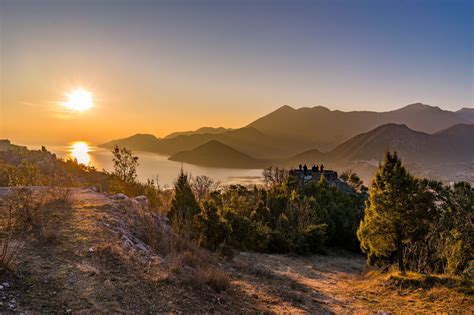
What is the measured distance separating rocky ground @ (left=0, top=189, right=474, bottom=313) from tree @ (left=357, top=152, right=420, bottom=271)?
154 centimetres

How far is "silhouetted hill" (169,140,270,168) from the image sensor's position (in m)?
146

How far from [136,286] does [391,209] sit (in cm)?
907

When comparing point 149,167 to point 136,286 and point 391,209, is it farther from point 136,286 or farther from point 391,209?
point 136,286

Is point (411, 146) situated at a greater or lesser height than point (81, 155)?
greater

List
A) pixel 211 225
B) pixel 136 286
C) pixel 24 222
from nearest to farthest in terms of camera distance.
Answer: pixel 136 286, pixel 24 222, pixel 211 225

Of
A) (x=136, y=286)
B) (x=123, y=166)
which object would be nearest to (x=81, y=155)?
(x=123, y=166)

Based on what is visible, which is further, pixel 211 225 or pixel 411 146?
pixel 411 146

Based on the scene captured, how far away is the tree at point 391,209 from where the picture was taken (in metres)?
10.8

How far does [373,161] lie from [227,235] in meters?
147

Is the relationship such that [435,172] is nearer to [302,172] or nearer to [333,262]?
[302,172]

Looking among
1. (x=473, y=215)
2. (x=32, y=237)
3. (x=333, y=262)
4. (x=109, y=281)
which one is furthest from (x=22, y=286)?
(x=333, y=262)

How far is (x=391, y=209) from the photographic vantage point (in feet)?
35.7

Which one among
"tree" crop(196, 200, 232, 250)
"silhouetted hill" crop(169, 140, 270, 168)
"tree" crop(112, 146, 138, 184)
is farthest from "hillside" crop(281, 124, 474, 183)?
"tree" crop(196, 200, 232, 250)

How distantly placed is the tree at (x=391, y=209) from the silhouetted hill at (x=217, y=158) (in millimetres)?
130616
